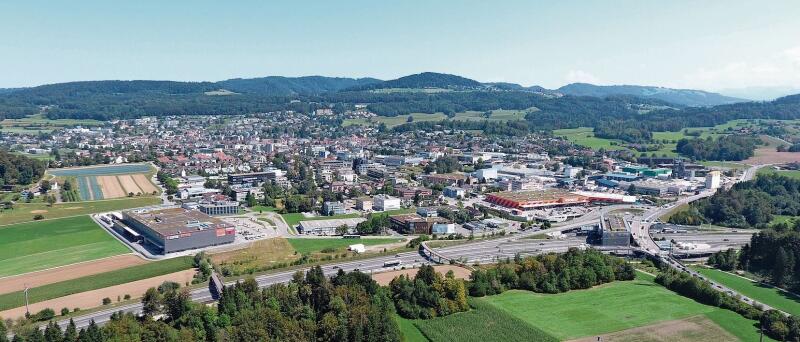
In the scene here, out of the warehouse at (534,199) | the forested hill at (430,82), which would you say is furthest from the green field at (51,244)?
the forested hill at (430,82)

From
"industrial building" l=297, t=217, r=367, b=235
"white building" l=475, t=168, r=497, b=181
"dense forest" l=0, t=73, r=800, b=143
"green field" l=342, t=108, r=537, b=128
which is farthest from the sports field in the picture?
"green field" l=342, t=108, r=537, b=128

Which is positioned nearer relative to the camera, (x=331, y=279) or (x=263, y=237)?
(x=331, y=279)

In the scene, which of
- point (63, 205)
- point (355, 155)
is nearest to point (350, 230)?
point (63, 205)

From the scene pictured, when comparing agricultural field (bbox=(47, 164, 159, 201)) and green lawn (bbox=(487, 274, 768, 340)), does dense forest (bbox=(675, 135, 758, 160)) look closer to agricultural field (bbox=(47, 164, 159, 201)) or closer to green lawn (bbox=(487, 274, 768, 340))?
green lawn (bbox=(487, 274, 768, 340))

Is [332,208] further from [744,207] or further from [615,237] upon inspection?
[744,207]

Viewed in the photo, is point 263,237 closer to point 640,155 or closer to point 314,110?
point 640,155

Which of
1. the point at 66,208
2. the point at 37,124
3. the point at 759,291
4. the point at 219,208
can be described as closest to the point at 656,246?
the point at 759,291
